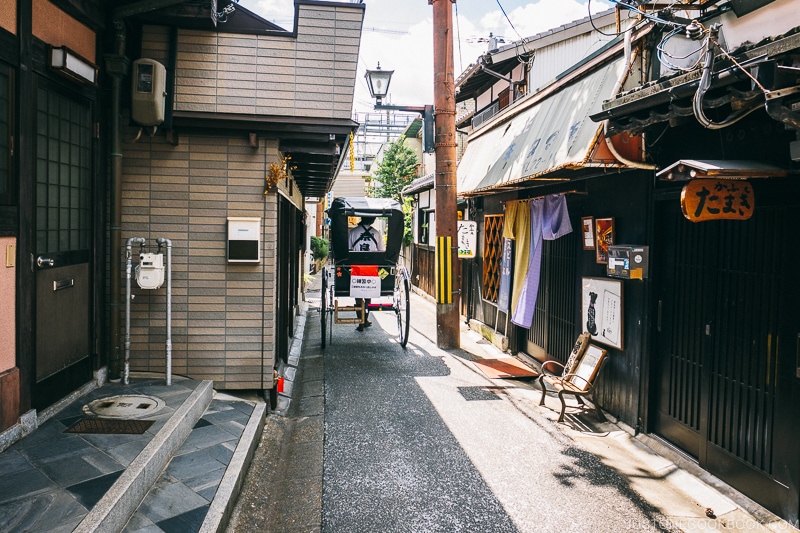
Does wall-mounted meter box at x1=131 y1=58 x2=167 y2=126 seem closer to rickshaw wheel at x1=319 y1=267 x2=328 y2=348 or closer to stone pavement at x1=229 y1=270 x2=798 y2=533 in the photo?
stone pavement at x1=229 y1=270 x2=798 y2=533

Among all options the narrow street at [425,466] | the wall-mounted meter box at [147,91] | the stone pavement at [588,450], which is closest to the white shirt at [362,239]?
the narrow street at [425,466]

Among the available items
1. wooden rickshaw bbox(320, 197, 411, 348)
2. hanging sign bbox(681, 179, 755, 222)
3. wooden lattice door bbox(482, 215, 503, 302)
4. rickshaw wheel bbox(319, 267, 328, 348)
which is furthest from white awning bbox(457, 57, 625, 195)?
rickshaw wheel bbox(319, 267, 328, 348)

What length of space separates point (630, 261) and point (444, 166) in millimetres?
6014

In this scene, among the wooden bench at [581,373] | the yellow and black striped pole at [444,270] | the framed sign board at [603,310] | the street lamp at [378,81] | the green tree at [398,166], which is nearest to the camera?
the framed sign board at [603,310]

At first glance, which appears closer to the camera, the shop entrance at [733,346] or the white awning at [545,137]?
the shop entrance at [733,346]

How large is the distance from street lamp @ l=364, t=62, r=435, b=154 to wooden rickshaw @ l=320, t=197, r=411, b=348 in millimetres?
1928

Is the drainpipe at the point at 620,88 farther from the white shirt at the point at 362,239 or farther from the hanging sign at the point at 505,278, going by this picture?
the white shirt at the point at 362,239

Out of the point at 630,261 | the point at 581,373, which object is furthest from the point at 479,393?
the point at 630,261

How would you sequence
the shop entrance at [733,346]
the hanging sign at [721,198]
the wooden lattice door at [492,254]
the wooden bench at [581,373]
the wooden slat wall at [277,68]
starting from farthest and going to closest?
the wooden lattice door at [492,254]
the wooden bench at [581,373]
the wooden slat wall at [277,68]
the hanging sign at [721,198]
the shop entrance at [733,346]

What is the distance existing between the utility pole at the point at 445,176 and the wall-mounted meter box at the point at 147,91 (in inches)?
265

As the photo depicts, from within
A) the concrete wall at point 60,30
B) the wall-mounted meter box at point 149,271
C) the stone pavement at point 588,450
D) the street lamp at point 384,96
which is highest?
the street lamp at point 384,96

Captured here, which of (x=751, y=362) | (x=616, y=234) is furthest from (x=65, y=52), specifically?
(x=751, y=362)

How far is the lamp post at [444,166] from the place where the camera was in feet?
40.4

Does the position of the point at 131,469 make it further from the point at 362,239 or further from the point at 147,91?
the point at 362,239
